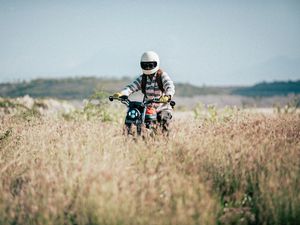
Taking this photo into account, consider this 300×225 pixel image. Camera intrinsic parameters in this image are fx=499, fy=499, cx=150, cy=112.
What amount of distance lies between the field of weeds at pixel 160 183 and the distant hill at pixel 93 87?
146 ft

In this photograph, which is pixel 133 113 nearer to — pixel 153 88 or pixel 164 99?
pixel 164 99

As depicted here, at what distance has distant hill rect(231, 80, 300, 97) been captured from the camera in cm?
5903

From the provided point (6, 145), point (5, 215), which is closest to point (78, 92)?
point (6, 145)

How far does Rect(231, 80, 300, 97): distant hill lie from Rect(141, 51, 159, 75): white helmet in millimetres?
50026

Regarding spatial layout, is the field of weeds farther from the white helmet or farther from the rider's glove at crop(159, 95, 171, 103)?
the white helmet

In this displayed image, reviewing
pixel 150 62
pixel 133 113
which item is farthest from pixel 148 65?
pixel 133 113

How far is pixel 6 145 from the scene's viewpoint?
8672mm

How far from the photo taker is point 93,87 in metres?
60.1

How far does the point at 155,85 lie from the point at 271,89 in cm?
5519

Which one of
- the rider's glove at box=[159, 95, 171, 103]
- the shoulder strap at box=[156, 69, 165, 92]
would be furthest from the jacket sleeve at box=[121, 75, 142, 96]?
the rider's glove at box=[159, 95, 171, 103]

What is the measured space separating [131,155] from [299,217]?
2414 mm

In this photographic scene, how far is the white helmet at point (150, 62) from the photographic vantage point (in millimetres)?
8773

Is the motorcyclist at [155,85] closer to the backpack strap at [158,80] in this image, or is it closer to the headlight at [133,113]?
the backpack strap at [158,80]

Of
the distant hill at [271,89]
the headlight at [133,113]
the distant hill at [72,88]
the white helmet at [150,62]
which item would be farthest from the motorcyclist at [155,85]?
the distant hill at [271,89]
